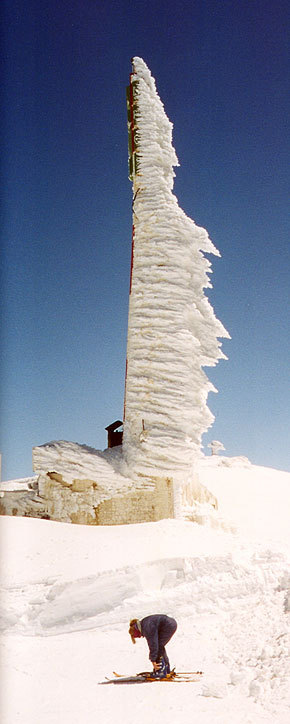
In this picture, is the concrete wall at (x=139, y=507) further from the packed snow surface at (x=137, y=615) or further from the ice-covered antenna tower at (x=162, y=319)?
the packed snow surface at (x=137, y=615)

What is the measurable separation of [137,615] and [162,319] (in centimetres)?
974

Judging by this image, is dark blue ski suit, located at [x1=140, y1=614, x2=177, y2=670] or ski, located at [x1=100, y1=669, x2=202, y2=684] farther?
dark blue ski suit, located at [x1=140, y1=614, x2=177, y2=670]

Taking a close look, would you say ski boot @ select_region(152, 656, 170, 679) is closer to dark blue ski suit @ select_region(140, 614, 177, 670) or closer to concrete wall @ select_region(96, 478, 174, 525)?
dark blue ski suit @ select_region(140, 614, 177, 670)

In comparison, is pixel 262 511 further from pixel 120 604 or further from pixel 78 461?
pixel 120 604

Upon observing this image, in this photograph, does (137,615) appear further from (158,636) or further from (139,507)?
(139,507)

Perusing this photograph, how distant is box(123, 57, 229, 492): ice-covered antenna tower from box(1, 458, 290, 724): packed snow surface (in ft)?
9.34

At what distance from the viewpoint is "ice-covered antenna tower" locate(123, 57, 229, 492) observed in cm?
1584

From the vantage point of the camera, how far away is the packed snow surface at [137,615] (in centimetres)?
571

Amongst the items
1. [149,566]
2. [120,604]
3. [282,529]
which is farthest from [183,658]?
[282,529]

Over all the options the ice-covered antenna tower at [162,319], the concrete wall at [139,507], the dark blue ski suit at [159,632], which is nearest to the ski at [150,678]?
the dark blue ski suit at [159,632]

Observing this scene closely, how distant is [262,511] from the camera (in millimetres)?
25906

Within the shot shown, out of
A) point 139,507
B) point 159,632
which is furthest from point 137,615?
point 139,507

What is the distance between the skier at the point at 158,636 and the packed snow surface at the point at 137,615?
19 centimetres

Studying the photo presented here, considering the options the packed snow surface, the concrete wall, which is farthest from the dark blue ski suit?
the concrete wall
